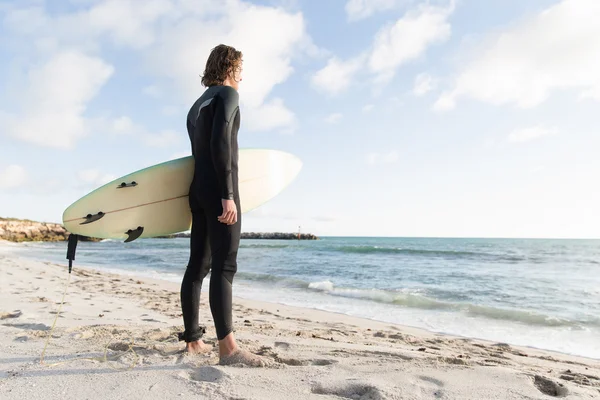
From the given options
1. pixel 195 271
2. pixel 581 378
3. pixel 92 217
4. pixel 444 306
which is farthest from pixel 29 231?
pixel 581 378

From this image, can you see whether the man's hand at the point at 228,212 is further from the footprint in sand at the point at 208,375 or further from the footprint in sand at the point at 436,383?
the footprint in sand at the point at 436,383

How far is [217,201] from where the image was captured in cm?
211

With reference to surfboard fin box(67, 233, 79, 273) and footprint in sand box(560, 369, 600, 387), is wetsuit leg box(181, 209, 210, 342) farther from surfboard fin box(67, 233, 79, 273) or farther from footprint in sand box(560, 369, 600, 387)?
footprint in sand box(560, 369, 600, 387)

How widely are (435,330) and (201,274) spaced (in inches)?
116

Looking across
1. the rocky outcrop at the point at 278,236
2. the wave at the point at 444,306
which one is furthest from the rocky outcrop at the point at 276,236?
the wave at the point at 444,306

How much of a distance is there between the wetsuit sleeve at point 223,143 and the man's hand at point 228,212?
0.09 feet

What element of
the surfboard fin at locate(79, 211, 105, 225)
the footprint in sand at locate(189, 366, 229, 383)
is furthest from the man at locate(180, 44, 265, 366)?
the surfboard fin at locate(79, 211, 105, 225)

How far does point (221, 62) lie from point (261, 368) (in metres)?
1.61

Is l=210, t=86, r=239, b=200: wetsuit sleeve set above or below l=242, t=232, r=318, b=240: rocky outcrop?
below

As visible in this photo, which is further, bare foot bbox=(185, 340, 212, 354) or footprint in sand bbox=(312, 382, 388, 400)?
bare foot bbox=(185, 340, 212, 354)

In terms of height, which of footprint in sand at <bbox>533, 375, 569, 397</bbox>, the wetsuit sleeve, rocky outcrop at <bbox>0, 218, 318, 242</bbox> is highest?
rocky outcrop at <bbox>0, 218, 318, 242</bbox>

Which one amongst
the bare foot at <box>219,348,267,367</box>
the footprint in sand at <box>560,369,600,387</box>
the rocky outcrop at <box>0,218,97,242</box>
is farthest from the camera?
the rocky outcrop at <box>0,218,97,242</box>

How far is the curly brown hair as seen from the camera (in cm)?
220

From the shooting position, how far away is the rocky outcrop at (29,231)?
35781 mm
